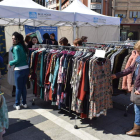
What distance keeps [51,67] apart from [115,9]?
3110cm

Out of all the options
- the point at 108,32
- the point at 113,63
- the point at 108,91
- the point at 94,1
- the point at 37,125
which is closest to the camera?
the point at 108,91

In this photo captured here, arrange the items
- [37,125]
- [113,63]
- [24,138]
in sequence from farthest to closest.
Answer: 1. [113,63]
2. [37,125]
3. [24,138]

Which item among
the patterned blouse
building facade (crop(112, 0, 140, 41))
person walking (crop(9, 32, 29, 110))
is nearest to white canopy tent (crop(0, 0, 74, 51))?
person walking (crop(9, 32, 29, 110))

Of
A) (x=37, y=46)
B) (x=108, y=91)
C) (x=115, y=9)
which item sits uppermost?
(x=115, y=9)

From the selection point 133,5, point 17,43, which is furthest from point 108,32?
point 133,5

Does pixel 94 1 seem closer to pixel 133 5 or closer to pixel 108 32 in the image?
pixel 133 5

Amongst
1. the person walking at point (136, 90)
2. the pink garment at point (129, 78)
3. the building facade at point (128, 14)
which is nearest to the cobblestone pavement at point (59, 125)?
the person walking at point (136, 90)

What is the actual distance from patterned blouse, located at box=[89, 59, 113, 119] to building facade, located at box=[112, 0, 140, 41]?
3031 cm

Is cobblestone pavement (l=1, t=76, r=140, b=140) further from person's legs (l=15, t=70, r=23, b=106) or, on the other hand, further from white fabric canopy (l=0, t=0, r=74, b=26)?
Answer: white fabric canopy (l=0, t=0, r=74, b=26)

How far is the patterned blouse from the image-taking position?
9.29 feet

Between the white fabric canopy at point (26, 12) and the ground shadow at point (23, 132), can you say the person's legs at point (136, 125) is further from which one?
the white fabric canopy at point (26, 12)

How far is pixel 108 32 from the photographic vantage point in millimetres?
12000

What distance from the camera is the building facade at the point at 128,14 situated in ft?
103

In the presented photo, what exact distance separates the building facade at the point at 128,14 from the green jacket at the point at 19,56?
1183 inches
